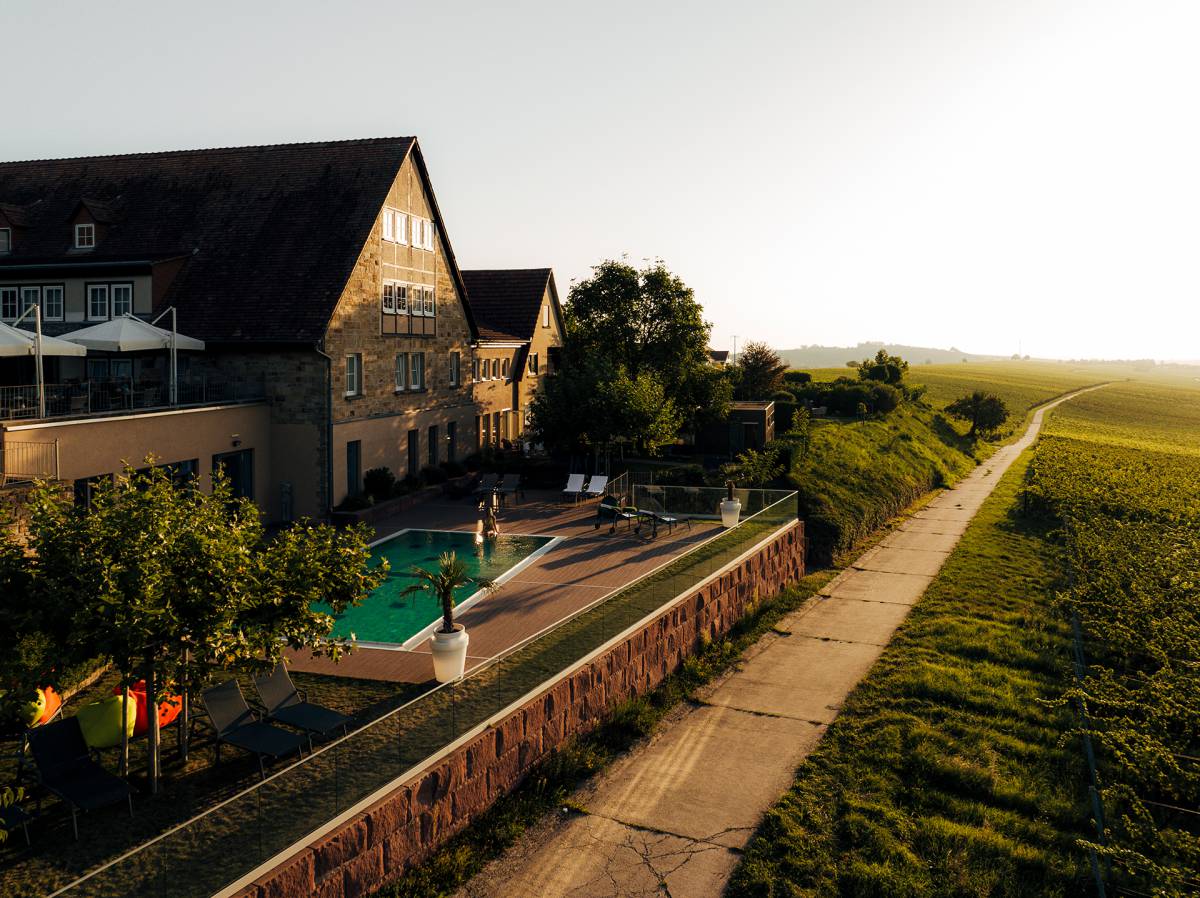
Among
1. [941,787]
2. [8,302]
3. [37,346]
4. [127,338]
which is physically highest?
[8,302]

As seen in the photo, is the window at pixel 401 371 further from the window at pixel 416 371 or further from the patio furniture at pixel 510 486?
the patio furniture at pixel 510 486

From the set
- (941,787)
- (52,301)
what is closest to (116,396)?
(52,301)

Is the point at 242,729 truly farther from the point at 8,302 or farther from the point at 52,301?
the point at 8,302

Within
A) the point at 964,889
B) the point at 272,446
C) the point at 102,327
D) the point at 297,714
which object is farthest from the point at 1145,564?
the point at 102,327

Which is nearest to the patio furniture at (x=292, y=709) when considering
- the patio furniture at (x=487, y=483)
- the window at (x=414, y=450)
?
the patio furniture at (x=487, y=483)

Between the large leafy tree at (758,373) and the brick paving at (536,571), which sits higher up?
the large leafy tree at (758,373)

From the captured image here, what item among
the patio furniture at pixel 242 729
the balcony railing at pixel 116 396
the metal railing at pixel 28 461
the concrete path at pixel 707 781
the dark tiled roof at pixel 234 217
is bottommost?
the concrete path at pixel 707 781
